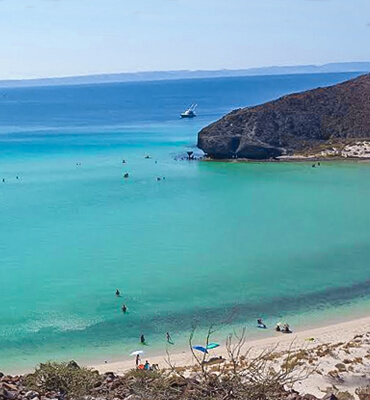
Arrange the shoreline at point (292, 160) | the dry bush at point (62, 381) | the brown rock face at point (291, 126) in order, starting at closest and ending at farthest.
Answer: the dry bush at point (62, 381) → the shoreline at point (292, 160) → the brown rock face at point (291, 126)

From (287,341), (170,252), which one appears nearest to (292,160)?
(170,252)

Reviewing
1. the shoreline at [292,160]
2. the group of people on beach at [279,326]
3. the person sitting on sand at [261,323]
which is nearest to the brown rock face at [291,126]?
the shoreline at [292,160]

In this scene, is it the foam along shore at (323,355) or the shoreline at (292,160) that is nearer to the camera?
the foam along shore at (323,355)

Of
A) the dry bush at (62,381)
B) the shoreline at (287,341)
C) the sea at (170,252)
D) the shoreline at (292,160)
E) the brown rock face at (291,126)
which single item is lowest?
the shoreline at (287,341)

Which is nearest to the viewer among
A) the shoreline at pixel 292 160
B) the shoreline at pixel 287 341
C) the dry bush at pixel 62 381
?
the dry bush at pixel 62 381

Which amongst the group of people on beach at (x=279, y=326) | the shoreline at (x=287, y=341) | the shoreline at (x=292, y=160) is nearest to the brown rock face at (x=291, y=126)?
the shoreline at (x=292, y=160)

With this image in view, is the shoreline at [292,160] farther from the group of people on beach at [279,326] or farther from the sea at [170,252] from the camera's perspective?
the group of people on beach at [279,326]

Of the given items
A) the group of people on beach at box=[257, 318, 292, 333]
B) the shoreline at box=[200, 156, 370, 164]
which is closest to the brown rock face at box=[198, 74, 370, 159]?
the shoreline at box=[200, 156, 370, 164]

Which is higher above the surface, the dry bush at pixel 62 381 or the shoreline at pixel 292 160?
the shoreline at pixel 292 160

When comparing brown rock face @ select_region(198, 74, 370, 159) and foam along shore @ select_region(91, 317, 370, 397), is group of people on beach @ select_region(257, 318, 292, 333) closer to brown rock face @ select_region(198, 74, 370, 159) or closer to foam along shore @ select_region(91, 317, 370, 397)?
foam along shore @ select_region(91, 317, 370, 397)
